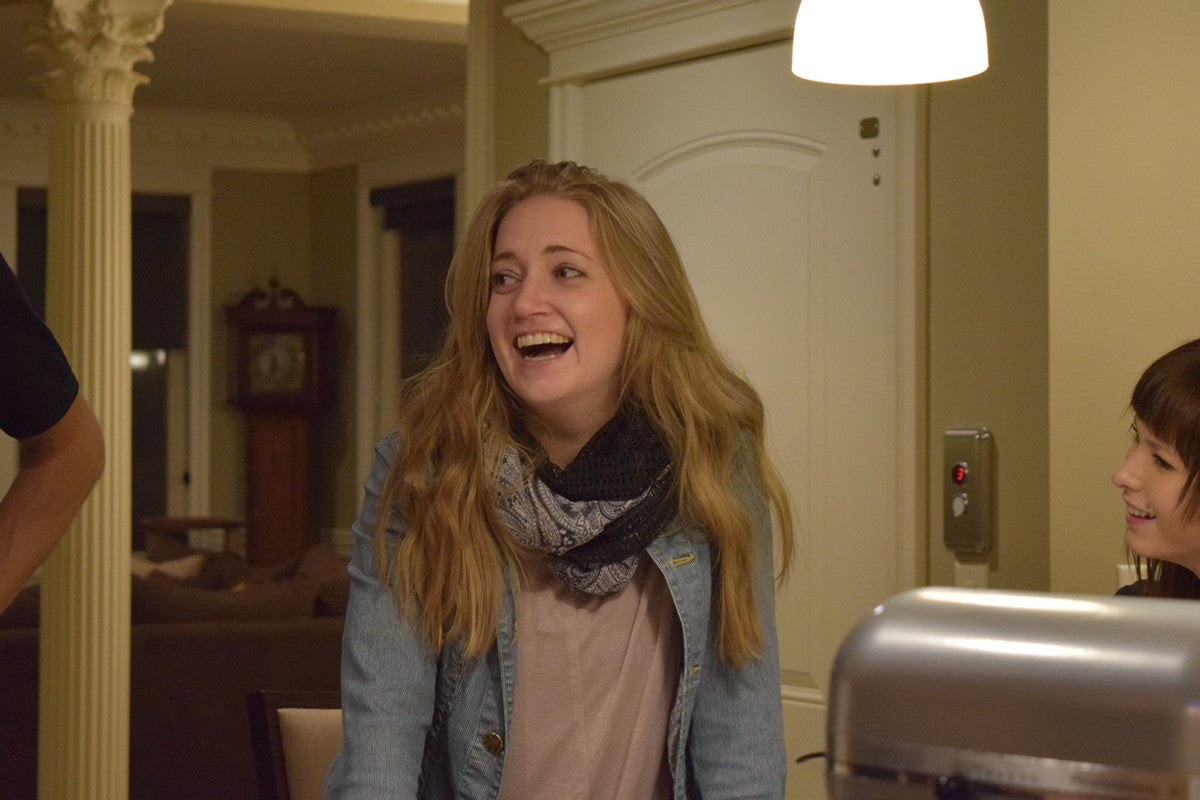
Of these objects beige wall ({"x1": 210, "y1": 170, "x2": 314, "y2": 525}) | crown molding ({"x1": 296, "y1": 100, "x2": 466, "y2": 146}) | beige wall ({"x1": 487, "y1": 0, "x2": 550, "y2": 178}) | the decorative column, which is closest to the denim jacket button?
beige wall ({"x1": 487, "y1": 0, "x2": 550, "y2": 178})

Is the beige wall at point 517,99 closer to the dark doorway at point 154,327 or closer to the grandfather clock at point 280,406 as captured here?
the grandfather clock at point 280,406

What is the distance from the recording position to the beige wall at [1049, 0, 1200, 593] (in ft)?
7.96

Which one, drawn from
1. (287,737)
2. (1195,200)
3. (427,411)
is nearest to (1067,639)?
(427,411)

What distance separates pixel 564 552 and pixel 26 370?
56cm

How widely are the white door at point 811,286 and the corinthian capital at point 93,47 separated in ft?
7.32

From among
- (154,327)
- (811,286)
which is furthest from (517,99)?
(154,327)

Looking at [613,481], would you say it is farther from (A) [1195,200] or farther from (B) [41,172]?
(B) [41,172]

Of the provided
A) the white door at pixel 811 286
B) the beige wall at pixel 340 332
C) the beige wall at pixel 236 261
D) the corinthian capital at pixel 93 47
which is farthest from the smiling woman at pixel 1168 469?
the beige wall at pixel 236 261

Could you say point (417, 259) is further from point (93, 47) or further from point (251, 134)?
point (93, 47)

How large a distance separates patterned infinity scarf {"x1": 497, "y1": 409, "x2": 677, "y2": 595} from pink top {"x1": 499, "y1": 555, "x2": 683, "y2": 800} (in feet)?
Result: 0.13

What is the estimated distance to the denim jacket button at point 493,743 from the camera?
1.54 metres

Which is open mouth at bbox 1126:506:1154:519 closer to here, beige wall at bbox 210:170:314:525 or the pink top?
the pink top

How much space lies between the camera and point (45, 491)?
1.41 m

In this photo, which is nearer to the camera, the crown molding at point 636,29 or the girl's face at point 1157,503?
the girl's face at point 1157,503
